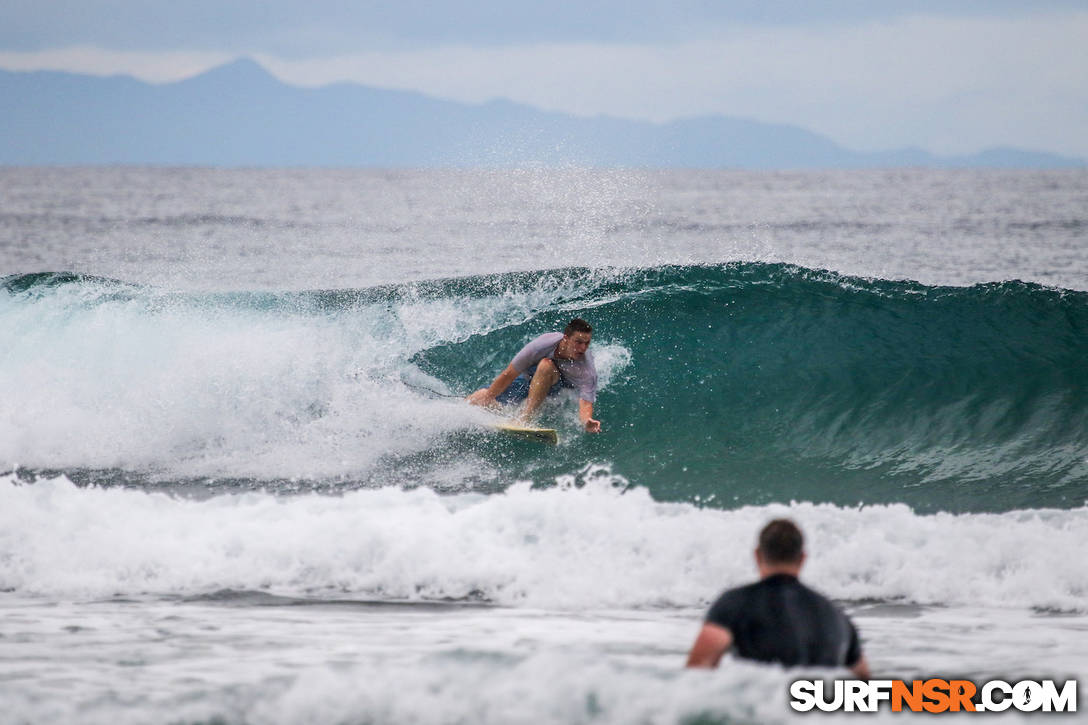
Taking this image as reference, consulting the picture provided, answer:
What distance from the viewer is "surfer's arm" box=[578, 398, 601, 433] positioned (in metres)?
9.93

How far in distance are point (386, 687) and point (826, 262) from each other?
90.5 feet

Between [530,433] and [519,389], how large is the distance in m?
0.54

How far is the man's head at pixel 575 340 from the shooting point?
32.7ft

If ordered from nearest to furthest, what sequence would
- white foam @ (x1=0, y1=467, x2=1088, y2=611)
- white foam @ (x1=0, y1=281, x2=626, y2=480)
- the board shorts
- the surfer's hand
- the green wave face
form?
white foam @ (x1=0, y1=467, x2=1088, y2=611)
the green wave face
the board shorts
the surfer's hand
white foam @ (x1=0, y1=281, x2=626, y2=480)

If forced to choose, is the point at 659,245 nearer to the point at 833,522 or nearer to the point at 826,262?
the point at 826,262

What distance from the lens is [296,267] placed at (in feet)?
92.8

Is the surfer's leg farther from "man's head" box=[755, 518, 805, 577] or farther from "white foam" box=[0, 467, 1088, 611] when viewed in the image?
"man's head" box=[755, 518, 805, 577]

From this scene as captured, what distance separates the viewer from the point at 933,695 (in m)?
4.81

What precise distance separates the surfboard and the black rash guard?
612 cm

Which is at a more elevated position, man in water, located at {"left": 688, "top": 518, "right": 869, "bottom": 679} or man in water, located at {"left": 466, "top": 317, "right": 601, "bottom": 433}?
man in water, located at {"left": 466, "top": 317, "right": 601, "bottom": 433}

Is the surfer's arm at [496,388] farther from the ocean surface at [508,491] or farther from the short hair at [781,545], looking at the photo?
the short hair at [781,545]

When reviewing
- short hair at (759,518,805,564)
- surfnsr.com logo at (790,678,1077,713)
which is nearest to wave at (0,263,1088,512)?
surfnsr.com logo at (790,678,1077,713)

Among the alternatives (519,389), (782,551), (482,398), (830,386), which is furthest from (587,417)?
(782,551)

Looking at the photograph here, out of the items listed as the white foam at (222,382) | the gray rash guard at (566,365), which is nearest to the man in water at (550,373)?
the gray rash guard at (566,365)
